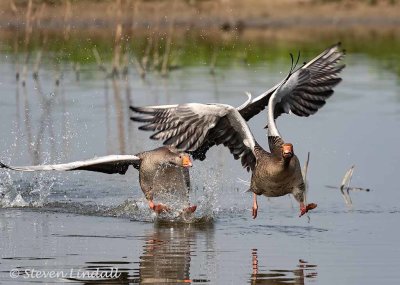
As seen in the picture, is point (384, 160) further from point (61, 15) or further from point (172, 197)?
point (61, 15)

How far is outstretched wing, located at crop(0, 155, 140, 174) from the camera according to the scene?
13039 millimetres

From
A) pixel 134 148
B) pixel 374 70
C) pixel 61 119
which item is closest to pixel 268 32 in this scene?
pixel 374 70

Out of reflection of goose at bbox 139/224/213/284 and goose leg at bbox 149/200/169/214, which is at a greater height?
goose leg at bbox 149/200/169/214

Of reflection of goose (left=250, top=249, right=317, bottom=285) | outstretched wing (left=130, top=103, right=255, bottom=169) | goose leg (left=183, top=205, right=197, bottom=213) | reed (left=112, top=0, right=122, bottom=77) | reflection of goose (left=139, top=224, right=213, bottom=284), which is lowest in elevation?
reflection of goose (left=250, top=249, right=317, bottom=285)

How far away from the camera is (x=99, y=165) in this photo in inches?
545

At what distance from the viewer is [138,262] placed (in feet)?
35.8

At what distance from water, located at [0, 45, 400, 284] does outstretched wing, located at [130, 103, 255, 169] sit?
94 centimetres

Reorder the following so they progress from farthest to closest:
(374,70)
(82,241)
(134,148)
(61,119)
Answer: (374,70)
(61,119)
(134,148)
(82,241)

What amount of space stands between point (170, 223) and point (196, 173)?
3209 millimetres

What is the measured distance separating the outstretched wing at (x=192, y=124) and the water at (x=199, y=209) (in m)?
0.94

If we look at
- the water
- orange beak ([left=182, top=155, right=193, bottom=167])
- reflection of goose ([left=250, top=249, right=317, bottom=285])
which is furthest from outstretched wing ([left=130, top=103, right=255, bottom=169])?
reflection of goose ([left=250, top=249, right=317, bottom=285])

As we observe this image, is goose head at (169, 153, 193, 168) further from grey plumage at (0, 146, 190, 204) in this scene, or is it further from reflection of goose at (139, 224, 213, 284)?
reflection of goose at (139, 224, 213, 284)

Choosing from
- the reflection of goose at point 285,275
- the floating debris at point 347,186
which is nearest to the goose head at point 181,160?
the floating debris at point 347,186

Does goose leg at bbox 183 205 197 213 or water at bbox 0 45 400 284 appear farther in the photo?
goose leg at bbox 183 205 197 213
